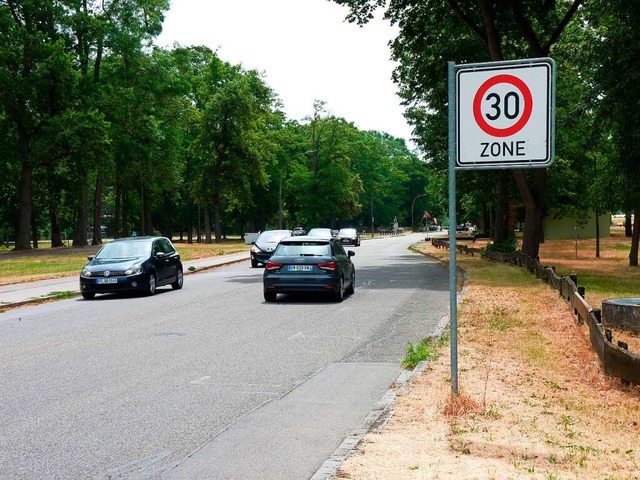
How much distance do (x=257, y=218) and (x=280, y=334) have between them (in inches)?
3123

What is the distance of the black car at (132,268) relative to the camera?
60.0 feet

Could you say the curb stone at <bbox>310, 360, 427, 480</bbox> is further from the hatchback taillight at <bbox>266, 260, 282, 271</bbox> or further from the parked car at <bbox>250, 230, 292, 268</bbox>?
the parked car at <bbox>250, 230, 292, 268</bbox>

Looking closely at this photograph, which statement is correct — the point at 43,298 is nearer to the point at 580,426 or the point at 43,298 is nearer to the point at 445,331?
the point at 445,331

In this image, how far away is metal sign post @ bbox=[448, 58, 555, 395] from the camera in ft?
19.8

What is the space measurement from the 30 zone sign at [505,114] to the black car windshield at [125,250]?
14.5m

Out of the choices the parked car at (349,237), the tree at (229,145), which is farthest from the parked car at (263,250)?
the tree at (229,145)

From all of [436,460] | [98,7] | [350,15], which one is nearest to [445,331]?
[436,460]

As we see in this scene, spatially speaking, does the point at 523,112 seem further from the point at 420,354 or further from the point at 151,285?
the point at 151,285

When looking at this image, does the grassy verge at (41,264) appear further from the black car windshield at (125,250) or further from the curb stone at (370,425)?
the curb stone at (370,425)

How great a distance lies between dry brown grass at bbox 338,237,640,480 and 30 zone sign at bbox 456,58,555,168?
2058 millimetres

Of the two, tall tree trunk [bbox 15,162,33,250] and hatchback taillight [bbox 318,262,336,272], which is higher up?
tall tree trunk [bbox 15,162,33,250]

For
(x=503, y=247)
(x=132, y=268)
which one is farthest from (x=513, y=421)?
(x=503, y=247)

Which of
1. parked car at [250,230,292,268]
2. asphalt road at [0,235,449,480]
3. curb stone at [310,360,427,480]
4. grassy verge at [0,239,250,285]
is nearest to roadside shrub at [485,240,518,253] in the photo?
parked car at [250,230,292,268]

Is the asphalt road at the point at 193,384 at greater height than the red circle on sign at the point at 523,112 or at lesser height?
lesser
